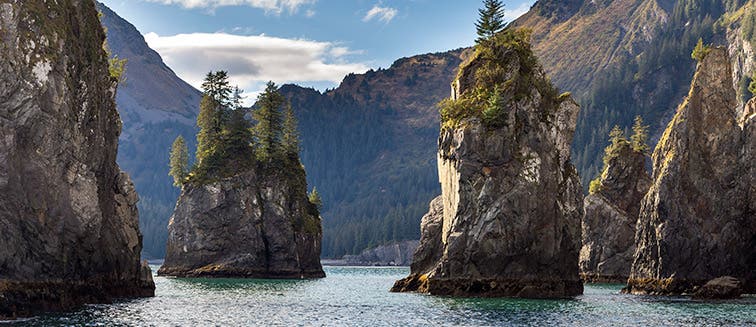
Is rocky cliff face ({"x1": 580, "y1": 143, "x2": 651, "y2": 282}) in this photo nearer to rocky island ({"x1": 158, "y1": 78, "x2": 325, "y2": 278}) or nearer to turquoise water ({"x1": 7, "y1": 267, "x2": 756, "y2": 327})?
rocky island ({"x1": 158, "y1": 78, "x2": 325, "y2": 278})

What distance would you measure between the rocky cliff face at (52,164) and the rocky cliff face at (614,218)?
91123 mm

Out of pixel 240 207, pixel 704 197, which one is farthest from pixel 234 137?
pixel 704 197

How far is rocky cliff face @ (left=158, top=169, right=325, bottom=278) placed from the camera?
455ft

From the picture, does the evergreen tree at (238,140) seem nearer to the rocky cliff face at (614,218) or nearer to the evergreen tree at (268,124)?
the evergreen tree at (268,124)

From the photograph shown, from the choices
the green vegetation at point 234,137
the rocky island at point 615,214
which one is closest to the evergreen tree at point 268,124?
the green vegetation at point 234,137

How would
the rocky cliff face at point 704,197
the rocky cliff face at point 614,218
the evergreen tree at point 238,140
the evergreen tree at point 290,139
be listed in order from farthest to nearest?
Result: the evergreen tree at point 290,139
the evergreen tree at point 238,140
the rocky cliff face at point 614,218
the rocky cliff face at point 704,197

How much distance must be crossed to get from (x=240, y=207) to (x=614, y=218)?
60.9 m

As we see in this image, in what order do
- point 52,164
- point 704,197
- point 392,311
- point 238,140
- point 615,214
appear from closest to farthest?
point 52,164 → point 392,311 → point 704,197 → point 615,214 → point 238,140

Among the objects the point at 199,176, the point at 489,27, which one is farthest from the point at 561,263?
the point at 199,176

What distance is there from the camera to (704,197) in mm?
96688

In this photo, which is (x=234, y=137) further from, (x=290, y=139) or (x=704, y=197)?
(x=704, y=197)

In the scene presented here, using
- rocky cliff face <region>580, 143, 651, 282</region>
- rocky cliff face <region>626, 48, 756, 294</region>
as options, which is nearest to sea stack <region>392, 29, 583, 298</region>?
rocky cliff face <region>626, 48, 756, 294</region>

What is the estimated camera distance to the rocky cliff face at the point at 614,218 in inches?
5645

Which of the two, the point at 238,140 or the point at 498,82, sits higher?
the point at 238,140
